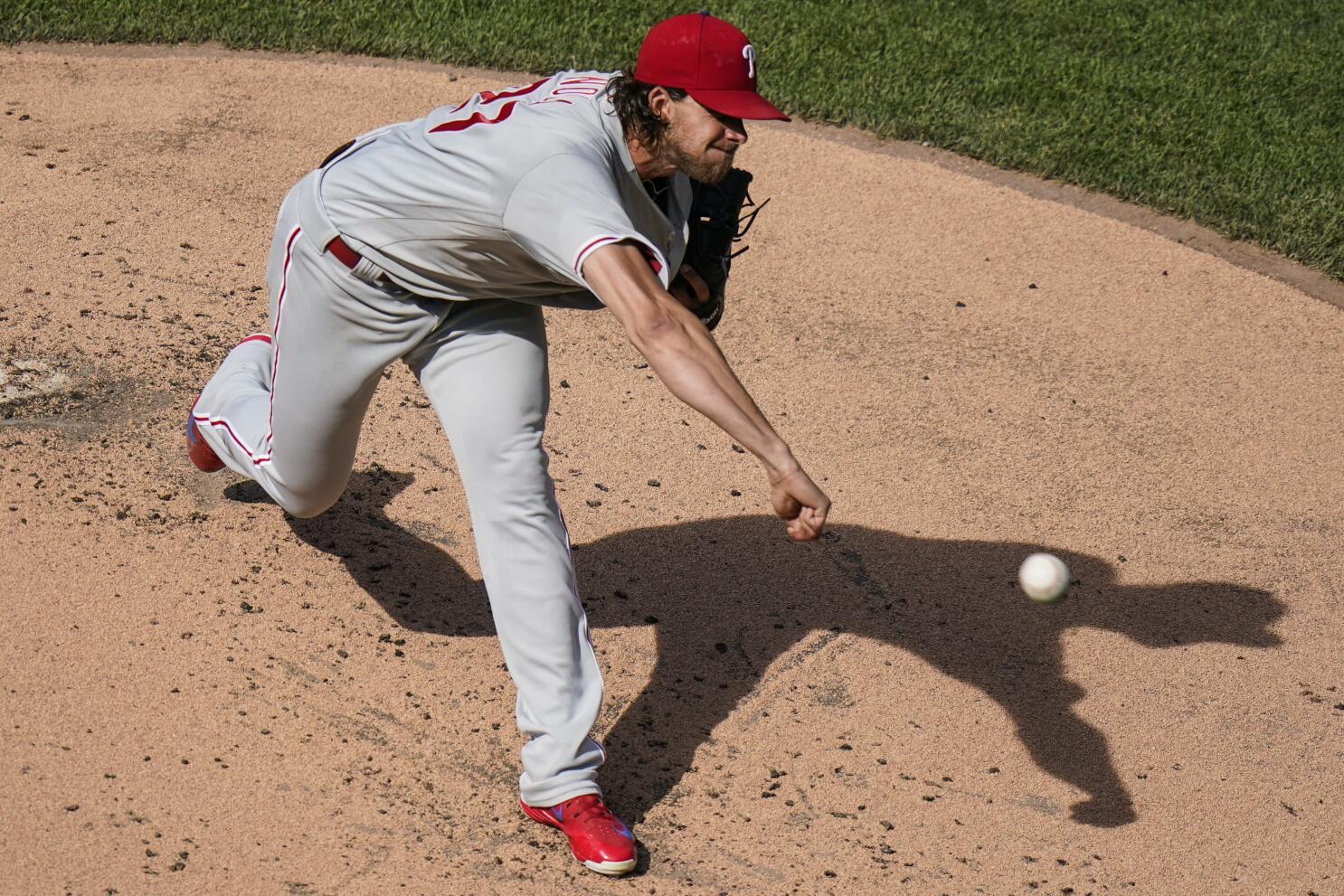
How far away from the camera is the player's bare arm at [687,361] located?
3.17 metres

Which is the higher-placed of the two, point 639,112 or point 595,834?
point 639,112

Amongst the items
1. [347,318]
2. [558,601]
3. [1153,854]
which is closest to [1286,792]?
[1153,854]

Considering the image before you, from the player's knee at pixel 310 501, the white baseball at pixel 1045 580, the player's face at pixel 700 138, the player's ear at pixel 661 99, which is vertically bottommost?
the player's knee at pixel 310 501

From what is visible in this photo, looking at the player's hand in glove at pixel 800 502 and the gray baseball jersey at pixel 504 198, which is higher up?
the gray baseball jersey at pixel 504 198

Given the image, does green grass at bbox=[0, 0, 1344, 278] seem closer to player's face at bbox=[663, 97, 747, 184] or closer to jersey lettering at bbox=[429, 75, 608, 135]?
jersey lettering at bbox=[429, 75, 608, 135]

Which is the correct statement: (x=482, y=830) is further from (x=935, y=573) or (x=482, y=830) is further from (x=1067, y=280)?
(x=1067, y=280)

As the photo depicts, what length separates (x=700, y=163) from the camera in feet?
11.6

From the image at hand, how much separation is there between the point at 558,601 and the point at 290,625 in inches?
45.5

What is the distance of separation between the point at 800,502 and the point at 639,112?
992mm

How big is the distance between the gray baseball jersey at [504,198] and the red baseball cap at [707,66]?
6.9 inches

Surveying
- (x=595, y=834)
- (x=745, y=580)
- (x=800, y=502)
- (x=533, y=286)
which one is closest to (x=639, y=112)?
(x=533, y=286)

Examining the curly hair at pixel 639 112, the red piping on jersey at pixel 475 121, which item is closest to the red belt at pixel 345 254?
the red piping on jersey at pixel 475 121

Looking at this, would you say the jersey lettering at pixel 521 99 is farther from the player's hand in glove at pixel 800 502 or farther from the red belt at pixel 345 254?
the player's hand in glove at pixel 800 502

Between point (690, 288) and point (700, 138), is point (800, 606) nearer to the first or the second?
point (690, 288)
